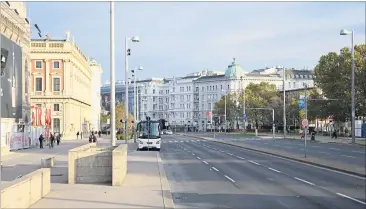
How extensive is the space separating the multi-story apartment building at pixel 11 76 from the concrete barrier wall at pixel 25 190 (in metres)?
23.5

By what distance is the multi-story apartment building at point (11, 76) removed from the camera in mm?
41219

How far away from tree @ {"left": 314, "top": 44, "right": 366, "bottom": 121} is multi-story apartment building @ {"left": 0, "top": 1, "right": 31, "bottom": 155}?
4453cm

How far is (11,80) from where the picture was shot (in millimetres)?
43812

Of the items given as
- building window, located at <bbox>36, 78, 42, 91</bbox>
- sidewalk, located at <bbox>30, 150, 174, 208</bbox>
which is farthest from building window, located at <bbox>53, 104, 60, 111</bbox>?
sidewalk, located at <bbox>30, 150, 174, 208</bbox>

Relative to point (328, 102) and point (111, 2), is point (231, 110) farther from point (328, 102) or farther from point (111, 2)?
point (111, 2)

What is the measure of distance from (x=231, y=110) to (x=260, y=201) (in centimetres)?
12999

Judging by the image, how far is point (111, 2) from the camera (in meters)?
24.8

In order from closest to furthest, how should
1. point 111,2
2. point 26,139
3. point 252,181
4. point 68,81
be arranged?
point 252,181, point 111,2, point 26,139, point 68,81

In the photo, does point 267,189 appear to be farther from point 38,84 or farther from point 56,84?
point 38,84

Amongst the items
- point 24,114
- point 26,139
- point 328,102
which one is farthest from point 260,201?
point 328,102

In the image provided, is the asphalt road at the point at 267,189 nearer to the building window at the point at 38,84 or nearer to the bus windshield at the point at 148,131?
the bus windshield at the point at 148,131

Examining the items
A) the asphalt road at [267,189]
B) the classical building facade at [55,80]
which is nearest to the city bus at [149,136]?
the asphalt road at [267,189]

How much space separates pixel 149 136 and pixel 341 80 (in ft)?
132

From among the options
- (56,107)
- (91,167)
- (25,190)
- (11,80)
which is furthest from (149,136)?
(56,107)
